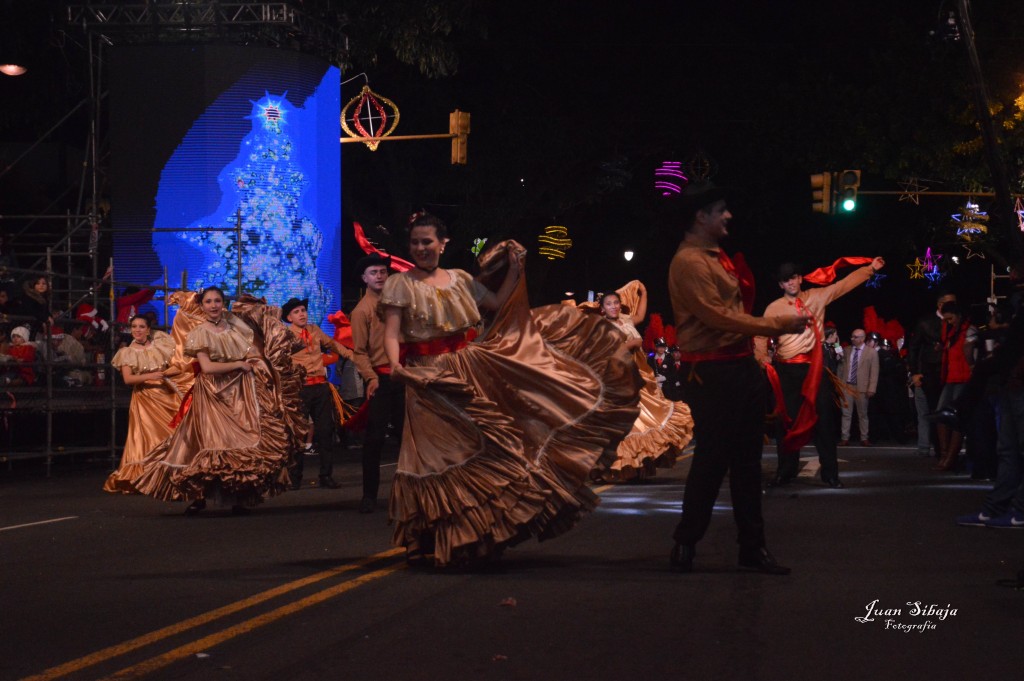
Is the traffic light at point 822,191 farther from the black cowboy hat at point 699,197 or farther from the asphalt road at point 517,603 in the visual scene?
the black cowboy hat at point 699,197

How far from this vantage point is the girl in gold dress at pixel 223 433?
12070 mm

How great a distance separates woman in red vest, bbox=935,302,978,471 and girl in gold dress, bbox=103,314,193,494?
8.63 m

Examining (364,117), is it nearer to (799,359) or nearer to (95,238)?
(95,238)

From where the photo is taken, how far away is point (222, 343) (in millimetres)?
12336

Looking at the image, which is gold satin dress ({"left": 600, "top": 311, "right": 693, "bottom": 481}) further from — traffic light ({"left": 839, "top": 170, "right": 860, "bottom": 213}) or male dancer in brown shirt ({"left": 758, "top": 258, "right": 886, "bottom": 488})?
traffic light ({"left": 839, "top": 170, "right": 860, "bottom": 213})

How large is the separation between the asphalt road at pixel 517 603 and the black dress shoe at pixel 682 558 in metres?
0.09

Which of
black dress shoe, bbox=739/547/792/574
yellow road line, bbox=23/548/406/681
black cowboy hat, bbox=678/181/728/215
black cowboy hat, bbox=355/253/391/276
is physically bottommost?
yellow road line, bbox=23/548/406/681

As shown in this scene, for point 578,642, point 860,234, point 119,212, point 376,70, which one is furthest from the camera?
point 860,234

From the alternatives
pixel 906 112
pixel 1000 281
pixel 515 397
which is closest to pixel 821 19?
pixel 906 112

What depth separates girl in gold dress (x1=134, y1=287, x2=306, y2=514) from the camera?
1207 cm

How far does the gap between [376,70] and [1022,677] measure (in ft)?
103

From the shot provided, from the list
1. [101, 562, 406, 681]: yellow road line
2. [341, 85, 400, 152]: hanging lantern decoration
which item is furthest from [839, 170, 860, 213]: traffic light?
[101, 562, 406, 681]: yellow road line

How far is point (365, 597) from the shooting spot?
A: 24.1 feet

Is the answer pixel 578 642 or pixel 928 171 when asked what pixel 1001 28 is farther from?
pixel 578 642
